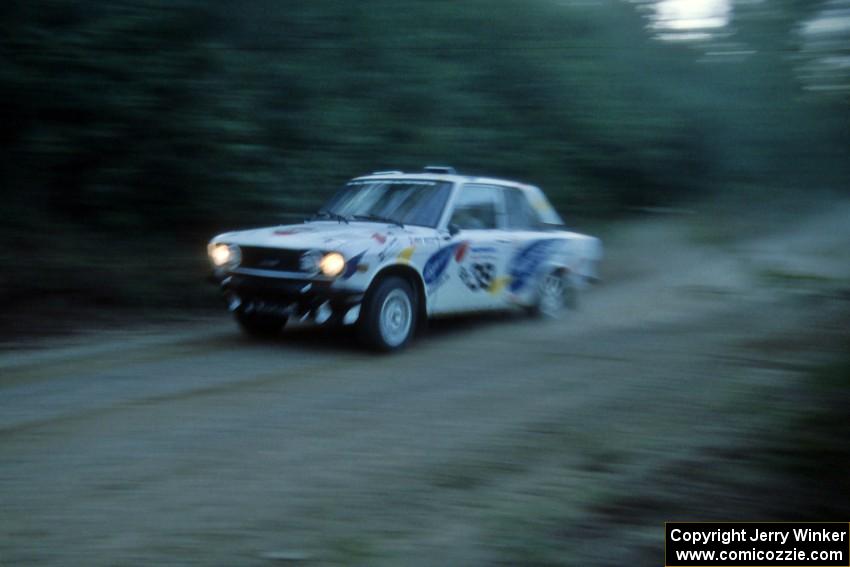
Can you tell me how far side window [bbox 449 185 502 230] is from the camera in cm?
946

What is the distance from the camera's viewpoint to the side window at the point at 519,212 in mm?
10234

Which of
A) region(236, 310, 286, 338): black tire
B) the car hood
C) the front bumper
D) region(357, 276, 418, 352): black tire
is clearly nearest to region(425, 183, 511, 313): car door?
region(357, 276, 418, 352): black tire

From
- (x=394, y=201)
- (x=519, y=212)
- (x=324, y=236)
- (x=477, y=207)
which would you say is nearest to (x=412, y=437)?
(x=324, y=236)

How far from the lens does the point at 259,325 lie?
9.30m

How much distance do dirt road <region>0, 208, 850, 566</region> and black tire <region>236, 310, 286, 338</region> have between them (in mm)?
631

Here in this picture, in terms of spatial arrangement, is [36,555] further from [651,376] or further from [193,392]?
[651,376]

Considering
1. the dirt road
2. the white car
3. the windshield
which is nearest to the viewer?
the dirt road

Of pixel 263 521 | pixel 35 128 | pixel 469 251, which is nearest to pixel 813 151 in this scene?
pixel 263 521

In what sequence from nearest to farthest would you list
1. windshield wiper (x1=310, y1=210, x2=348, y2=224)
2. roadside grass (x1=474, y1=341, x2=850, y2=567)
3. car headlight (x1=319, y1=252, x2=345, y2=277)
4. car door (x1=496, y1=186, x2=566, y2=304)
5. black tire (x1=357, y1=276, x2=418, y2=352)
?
roadside grass (x1=474, y1=341, x2=850, y2=567), car headlight (x1=319, y1=252, x2=345, y2=277), black tire (x1=357, y1=276, x2=418, y2=352), windshield wiper (x1=310, y1=210, x2=348, y2=224), car door (x1=496, y1=186, x2=566, y2=304)

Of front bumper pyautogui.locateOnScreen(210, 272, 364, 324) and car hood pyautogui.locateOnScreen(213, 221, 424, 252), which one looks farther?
car hood pyautogui.locateOnScreen(213, 221, 424, 252)

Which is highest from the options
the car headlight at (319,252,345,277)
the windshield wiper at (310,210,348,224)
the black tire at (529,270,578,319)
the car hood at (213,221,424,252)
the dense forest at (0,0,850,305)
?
the dense forest at (0,0,850,305)

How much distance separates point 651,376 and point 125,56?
6.96 metres

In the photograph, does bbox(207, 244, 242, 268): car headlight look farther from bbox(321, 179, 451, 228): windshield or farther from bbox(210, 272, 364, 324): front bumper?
bbox(321, 179, 451, 228): windshield

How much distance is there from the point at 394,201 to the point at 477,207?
37.3 inches
